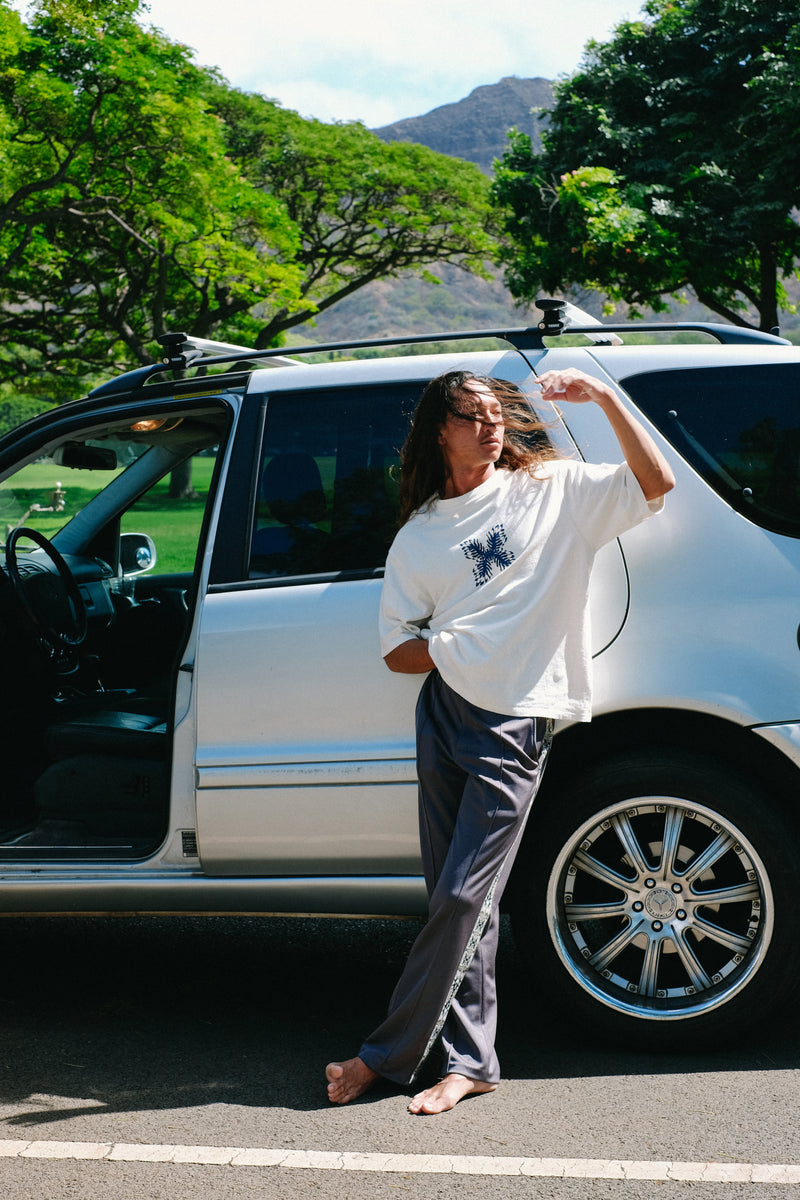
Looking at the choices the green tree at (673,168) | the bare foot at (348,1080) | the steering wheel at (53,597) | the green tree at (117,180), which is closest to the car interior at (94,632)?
the steering wheel at (53,597)

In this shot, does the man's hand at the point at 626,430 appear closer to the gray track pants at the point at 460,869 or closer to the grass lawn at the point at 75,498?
the gray track pants at the point at 460,869

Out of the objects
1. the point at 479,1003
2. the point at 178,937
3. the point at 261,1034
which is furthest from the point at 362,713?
the point at 178,937

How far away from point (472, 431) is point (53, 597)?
221cm

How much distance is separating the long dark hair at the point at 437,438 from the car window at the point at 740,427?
1.06 ft

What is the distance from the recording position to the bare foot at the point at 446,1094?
9.91 feet

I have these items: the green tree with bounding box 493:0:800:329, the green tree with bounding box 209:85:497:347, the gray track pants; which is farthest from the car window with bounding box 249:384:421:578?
the green tree with bounding box 209:85:497:347

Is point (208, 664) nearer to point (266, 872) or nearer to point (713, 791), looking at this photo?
point (266, 872)

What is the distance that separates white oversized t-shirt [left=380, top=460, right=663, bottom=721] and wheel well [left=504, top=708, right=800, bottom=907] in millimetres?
201

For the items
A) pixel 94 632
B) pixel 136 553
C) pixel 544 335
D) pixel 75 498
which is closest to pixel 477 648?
pixel 544 335

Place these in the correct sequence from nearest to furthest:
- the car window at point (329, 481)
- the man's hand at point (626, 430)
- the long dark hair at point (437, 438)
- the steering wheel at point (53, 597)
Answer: the man's hand at point (626, 430), the long dark hair at point (437, 438), the car window at point (329, 481), the steering wheel at point (53, 597)

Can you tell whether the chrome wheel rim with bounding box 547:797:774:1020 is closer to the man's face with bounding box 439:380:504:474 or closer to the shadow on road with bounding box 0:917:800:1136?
the shadow on road with bounding box 0:917:800:1136

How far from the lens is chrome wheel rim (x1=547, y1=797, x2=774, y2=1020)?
3.18m

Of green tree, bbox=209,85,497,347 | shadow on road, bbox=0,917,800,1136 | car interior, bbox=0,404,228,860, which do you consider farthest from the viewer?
green tree, bbox=209,85,497,347

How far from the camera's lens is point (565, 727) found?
323cm
